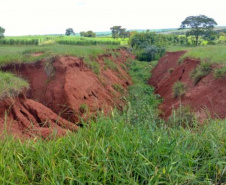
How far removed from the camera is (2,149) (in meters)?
2.83

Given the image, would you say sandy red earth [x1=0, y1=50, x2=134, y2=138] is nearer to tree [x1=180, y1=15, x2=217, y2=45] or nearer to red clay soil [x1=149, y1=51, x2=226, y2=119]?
red clay soil [x1=149, y1=51, x2=226, y2=119]

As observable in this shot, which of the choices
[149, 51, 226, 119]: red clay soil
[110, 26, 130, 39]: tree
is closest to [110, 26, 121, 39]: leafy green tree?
[110, 26, 130, 39]: tree

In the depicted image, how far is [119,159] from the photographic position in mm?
2545

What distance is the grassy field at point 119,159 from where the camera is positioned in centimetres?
239

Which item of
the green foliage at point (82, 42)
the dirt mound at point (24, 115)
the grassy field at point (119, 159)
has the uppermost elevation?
the green foliage at point (82, 42)

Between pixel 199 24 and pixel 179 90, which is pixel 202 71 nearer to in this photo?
pixel 179 90

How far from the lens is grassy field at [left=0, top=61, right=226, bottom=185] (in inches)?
94.3

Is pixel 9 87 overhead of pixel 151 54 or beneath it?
beneath

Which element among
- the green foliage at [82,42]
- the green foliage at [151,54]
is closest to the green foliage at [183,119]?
the green foliage at [151,54]

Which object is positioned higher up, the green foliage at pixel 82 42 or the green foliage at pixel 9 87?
the green foliage at pixel 82 42

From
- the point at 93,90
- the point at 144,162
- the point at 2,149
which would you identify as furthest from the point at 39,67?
the point at 144,162

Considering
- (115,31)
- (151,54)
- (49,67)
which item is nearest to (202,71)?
(49,67)

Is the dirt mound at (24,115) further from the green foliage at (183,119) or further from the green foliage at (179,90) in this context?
the green foliage at (179,90)

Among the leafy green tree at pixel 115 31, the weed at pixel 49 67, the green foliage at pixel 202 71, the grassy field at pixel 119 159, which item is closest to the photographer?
the grassy field at pixel 119 159
